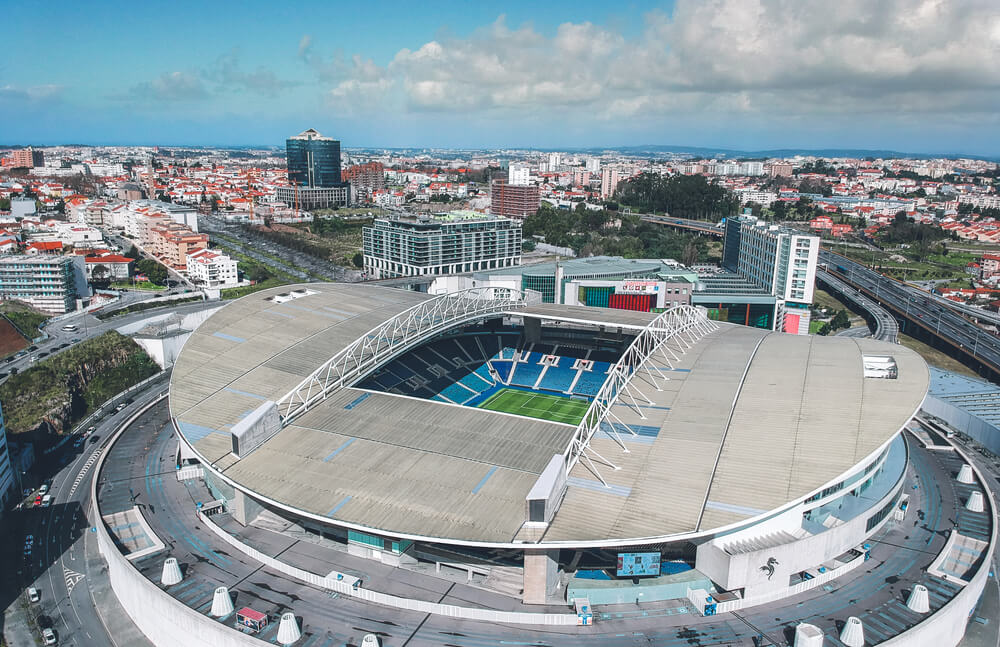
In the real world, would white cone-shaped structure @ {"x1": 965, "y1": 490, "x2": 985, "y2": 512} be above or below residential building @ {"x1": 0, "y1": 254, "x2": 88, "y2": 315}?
below

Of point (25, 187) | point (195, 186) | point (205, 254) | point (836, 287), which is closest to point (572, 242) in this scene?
point (836, 287)

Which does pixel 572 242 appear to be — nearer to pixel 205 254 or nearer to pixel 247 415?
pixel 205 254

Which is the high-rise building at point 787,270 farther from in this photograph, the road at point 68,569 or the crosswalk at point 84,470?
the road at point 68,569

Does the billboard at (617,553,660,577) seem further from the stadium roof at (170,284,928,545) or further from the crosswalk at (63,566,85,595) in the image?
the crosswalk at (63,566,85,595)

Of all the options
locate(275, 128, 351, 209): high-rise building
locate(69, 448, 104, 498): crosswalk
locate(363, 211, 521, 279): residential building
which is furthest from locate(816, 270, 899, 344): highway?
locate(275, 128, 351, 209): high-rise building

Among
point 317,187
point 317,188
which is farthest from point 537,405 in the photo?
point 317,187
